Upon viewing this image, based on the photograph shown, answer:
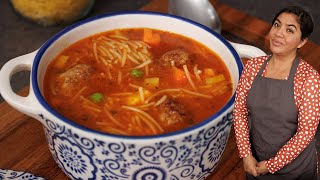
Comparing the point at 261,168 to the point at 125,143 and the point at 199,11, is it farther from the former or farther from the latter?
the point at 199,11

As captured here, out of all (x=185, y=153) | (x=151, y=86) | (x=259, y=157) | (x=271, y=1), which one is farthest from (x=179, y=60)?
(x=271, y=1)

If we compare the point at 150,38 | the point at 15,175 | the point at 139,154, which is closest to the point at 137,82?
the point at 150,38

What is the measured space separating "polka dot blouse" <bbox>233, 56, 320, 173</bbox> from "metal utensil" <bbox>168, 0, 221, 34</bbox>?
3.73 ft

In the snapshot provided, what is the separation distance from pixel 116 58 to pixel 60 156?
450 mm

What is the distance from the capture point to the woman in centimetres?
90

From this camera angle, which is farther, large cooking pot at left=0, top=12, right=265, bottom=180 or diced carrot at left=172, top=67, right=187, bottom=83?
diced carrot at left=172, top=67, right=187, bottom=83

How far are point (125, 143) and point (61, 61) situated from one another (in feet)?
1.88

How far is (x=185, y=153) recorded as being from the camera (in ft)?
4.18

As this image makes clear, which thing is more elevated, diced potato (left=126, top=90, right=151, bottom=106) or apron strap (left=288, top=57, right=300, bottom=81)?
apron strap (left=288, top=57, right=300, bottom=81)

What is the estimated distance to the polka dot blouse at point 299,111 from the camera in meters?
0.95

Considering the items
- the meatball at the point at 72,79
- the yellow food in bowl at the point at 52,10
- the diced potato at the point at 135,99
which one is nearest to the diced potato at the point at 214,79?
the diced potato at the point at 135,99

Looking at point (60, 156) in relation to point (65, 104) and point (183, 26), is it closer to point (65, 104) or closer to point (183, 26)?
point (65, 104)

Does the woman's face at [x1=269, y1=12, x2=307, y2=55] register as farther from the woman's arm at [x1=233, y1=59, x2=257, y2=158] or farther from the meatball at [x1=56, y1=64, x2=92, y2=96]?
the meatball at [x1=56, y1=64, x2=92, y2=96]

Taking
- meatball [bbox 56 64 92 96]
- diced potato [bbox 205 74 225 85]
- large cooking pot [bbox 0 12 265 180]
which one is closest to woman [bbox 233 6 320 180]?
large cooking pot [bbox 0 12 265 180]
